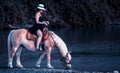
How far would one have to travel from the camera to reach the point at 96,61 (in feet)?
68.5

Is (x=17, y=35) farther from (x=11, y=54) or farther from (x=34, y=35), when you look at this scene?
(x=11, y=54)

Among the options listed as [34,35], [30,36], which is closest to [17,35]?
[30,36]

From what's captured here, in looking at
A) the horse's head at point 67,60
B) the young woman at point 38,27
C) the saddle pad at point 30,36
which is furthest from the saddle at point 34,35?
the horse's head at point 67,60

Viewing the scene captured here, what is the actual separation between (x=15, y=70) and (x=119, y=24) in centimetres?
4819

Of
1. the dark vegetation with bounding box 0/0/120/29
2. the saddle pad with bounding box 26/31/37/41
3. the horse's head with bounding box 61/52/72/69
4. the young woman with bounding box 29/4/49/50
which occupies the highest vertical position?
the young woman with bounding box 29/4/49/50

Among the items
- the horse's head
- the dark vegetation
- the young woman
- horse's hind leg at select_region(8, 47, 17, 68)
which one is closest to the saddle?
the young woman

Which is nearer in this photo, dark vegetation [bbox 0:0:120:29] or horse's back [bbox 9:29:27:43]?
horse's back [bbox 9:29:27:43]

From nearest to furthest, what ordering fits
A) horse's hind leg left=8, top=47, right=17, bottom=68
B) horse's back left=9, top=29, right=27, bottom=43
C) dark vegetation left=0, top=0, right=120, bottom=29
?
horse's back left=9, top=29, right=27, bottom=43 < horse's hind leg left=8, top=47, right=17, bottom=68 < dark vegetation left=0, top=0, right=120, bottom=29

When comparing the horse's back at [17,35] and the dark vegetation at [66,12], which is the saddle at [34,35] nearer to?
the horse's back at [17,35]

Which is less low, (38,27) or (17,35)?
(38,27)

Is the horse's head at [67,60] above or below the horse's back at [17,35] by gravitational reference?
below

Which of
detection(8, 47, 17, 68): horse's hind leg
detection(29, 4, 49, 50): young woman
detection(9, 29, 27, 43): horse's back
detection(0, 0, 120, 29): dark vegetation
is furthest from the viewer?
detection(0, 0, 120, 29): dark vegetation

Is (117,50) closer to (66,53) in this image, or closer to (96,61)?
(96,61)

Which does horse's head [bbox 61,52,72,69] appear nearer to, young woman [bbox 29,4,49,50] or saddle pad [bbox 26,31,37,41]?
young woman [bbox 29,4,49,50]
